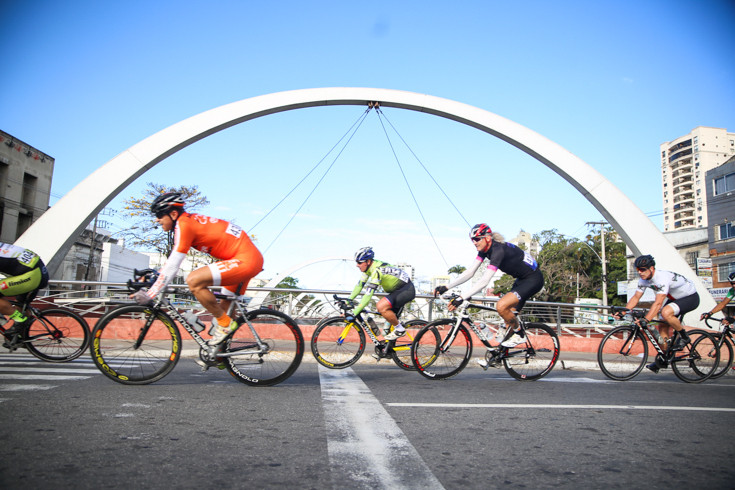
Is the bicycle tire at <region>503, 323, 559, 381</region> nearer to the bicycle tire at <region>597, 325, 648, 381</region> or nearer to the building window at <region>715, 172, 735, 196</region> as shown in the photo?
the bicycle tire at <region>597, 325, 648, 381</region>

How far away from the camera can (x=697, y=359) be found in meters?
7.20

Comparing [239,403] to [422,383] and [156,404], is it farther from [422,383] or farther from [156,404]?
[422,383]

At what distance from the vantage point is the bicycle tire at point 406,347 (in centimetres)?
669

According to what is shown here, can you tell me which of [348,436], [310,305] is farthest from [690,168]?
[348,436]

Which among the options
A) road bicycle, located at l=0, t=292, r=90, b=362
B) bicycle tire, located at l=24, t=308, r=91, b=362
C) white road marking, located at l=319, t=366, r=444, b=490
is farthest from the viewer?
bicycle tire, located at l=24, t=308, r=91, b=362

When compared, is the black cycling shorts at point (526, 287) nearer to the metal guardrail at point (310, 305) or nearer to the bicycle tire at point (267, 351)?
the bicycle tire at point (267, 351)

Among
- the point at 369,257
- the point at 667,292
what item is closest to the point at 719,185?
the point at 667,292

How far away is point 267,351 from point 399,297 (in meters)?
2.42

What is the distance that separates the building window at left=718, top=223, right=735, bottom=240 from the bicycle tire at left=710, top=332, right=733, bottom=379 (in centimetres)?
4183

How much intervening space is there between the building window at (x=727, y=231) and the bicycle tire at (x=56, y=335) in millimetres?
48951

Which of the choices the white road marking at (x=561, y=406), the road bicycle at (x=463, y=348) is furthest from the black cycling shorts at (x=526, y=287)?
the white road marking at (x=561, y=406)

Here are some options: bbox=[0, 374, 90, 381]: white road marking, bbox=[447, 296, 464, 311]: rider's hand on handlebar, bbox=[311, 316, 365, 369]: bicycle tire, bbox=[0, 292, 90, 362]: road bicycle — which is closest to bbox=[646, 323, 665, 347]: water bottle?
bbox=[447, 296, 464, 311]: rider's hand on handlebar

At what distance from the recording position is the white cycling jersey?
23.9 feet

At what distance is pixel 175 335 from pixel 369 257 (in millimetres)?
2952
